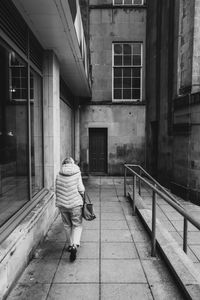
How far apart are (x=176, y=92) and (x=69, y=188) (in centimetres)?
642

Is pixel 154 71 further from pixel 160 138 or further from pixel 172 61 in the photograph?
pixel 160 138

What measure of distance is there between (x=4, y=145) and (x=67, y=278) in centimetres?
579

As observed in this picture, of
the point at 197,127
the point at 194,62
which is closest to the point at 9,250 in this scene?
the point at 197,127

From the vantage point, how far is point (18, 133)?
6.69m

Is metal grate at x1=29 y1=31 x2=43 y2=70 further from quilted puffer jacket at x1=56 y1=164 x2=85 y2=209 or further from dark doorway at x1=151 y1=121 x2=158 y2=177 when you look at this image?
dark doorway at x1=151 y1=121 x2=158 y2=177

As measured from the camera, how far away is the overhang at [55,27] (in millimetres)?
4121

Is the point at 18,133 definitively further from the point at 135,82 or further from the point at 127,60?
the point at 127,60

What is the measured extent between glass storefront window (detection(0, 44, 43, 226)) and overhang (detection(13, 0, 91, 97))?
72 centimetres

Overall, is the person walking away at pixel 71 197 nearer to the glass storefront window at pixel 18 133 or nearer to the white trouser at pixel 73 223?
the white trouser at pixel 73 223

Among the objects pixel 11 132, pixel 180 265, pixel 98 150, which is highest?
pixel 11 132

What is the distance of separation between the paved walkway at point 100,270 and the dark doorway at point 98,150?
7982 mm

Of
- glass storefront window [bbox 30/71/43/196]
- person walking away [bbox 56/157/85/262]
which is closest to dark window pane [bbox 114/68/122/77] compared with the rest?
glass storefront window [bbox 30/71/43/196]

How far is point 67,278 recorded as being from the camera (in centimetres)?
370

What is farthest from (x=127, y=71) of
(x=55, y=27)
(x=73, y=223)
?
(x=73, y=223)
